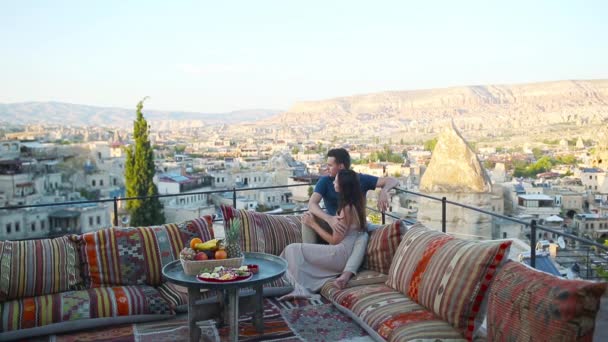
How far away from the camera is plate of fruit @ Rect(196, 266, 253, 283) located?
280cm

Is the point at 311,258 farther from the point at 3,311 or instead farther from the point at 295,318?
the point at 3,311

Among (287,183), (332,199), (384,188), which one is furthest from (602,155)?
(332,199)

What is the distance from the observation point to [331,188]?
414cm

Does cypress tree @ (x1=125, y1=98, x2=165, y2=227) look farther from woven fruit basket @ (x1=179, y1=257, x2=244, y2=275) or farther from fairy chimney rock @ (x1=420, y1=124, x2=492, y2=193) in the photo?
woven fruit basket @ (x1=179, y1=257, x2=244, y2=275)

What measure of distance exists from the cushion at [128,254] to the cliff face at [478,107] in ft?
257

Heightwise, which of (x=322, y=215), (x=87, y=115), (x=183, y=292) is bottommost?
(x=183, y=292)

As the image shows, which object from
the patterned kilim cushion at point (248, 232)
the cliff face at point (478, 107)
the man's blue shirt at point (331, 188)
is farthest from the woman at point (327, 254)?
the cliff face at point (478, 107)

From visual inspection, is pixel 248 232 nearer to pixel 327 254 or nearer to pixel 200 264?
pixel 327 254

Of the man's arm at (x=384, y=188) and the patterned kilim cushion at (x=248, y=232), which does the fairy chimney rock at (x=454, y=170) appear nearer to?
the man's arm at (x=384, y=188)

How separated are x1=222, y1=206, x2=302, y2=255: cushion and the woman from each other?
0.39 metres

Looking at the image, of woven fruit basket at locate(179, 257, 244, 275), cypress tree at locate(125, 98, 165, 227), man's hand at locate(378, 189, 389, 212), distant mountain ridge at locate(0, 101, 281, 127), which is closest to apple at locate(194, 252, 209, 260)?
woven fruit basket at locate(179, 257, 244, 275)

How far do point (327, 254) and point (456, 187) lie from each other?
562 cm

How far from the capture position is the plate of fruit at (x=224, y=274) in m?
2.80

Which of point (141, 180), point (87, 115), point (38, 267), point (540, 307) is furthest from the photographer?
point (87, 115)
